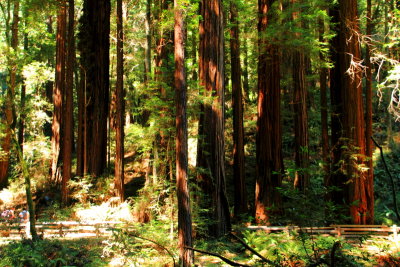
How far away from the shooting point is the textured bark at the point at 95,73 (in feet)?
54.5

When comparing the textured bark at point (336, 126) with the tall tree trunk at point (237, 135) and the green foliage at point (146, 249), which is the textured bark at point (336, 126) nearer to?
the tall tree trunk at point (237, 135)

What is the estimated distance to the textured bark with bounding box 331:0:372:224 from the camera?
10266mm

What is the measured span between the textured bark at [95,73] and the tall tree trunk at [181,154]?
405 inches

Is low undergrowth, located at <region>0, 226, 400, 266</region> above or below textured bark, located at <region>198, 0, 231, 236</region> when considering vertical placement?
below

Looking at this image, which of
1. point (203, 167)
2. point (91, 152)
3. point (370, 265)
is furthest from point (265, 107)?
point (91, 152)

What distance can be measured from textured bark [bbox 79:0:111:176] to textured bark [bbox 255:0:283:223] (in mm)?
8447

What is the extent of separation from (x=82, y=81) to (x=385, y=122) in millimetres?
19867

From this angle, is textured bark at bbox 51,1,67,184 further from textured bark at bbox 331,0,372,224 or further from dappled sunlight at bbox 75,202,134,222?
textured bark at bbox 331,0,372,224

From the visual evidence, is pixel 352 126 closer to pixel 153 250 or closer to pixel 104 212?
pixel 153 250

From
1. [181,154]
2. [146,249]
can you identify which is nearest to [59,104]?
[146,249]

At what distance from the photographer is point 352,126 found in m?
10.6

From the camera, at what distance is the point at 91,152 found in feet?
53.5

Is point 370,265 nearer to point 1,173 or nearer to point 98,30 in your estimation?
point 98,30

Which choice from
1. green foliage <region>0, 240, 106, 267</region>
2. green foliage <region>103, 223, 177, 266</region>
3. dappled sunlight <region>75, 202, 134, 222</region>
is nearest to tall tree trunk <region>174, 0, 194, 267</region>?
green foliage <region>103, 223, 177, 266</region>
